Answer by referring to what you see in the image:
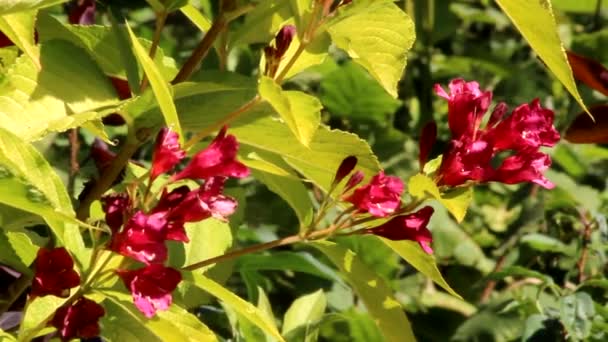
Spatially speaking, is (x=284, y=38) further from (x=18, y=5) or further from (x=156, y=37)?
(x=18, y=5)

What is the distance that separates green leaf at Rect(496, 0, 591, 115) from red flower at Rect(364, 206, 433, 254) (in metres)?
0.23

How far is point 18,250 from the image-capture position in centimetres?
112

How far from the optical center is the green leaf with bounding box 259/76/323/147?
2.97ft

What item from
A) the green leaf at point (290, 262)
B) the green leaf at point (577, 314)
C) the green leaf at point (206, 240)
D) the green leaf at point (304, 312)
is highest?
the green leaf at point (206, 240)

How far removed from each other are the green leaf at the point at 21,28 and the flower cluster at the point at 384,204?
11.5 inches

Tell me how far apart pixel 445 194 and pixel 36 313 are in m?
0.38

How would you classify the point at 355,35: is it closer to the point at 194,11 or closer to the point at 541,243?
the point at 194,11

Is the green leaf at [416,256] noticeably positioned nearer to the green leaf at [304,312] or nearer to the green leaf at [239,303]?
the green leaf at [239,303]

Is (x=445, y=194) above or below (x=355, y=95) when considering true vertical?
above

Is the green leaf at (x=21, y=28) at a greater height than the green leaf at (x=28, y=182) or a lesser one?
greater

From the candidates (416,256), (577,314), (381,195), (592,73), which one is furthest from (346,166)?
(577,314)

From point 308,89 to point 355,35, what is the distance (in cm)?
153

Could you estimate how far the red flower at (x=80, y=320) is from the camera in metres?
1.01

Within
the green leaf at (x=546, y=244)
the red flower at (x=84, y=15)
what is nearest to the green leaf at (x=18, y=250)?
the red flower at (x=84, y=15)
